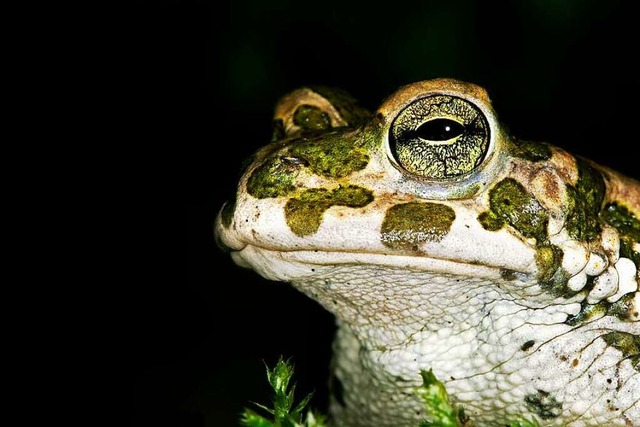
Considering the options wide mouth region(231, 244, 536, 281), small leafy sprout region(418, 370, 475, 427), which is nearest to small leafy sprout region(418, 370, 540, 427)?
small leafy sprout region(418, 370, 475, 427)

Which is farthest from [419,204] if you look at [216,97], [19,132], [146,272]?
[19,132]

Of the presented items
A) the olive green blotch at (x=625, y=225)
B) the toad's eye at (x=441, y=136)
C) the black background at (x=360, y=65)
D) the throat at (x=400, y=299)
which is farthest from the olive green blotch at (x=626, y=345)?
the black background at (x=360, y=65)

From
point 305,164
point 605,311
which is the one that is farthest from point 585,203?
point 305,164

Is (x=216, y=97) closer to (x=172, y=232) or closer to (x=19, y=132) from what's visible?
(x=172, y=232)

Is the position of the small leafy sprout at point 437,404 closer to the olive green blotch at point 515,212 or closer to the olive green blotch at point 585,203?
the olive green blotch at point 515,212

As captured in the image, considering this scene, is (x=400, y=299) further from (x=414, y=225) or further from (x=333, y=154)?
(x=333, y=154)

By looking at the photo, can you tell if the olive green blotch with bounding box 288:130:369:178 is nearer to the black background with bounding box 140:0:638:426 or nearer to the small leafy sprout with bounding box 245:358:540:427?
the small leafy sprout with bounding box 245:358:540:427
